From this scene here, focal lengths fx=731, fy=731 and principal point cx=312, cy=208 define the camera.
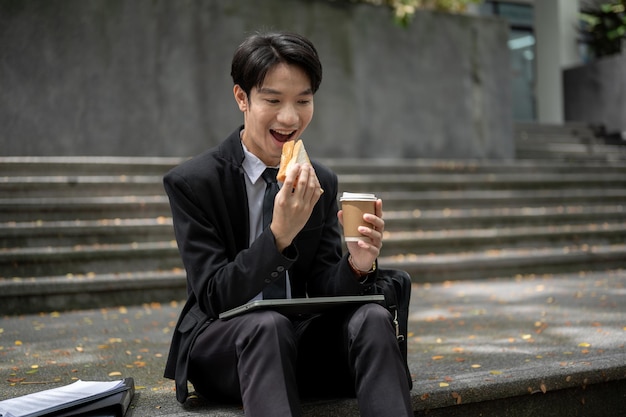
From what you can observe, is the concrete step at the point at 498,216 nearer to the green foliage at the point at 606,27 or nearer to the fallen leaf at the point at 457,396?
the fallen leaf at the point at 457,396

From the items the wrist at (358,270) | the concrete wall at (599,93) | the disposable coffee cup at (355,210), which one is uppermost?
the concrete wall at (599,93)

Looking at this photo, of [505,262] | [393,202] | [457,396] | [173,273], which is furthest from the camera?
[393,202]

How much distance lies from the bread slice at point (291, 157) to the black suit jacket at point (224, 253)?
0.67 feet

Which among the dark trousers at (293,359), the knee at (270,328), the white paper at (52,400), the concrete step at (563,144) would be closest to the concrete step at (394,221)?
the concrete step at (563,144)

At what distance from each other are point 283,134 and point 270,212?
302mm

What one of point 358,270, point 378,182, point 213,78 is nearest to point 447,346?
point 358,270

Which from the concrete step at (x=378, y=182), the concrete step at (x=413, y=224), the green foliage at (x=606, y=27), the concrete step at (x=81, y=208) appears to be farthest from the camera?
the green foliage at (x=606, y=27)

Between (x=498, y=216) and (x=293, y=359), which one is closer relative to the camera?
(x=293, y=359)

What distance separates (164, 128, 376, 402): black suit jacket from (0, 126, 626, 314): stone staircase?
3.58 metres

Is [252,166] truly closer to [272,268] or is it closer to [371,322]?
[272,268]

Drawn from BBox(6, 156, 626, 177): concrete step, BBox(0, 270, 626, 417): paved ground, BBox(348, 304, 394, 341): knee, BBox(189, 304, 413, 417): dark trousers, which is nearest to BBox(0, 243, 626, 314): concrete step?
BBox(0, 270, 626, 417): paved ground

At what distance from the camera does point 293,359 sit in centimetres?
244

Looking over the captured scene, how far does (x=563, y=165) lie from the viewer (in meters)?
10.6

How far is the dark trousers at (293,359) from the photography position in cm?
232
